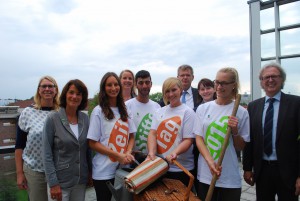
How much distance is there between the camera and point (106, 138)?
271cm

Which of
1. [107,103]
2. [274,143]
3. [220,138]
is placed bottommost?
[274,143]

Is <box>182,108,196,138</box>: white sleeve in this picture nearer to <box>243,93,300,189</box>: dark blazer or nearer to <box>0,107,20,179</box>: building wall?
<box>243,93,300,189</box>: dark blazer

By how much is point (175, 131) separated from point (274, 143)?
3.46 feet

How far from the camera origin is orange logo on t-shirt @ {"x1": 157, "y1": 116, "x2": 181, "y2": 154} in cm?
264

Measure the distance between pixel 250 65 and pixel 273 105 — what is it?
21.0ft

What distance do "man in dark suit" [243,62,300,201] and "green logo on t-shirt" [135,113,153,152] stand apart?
116 cm

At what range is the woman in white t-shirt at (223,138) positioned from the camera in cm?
243

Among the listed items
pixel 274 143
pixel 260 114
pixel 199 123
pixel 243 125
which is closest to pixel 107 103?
pixel 199 123

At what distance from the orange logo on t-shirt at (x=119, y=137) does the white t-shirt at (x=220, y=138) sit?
77cm

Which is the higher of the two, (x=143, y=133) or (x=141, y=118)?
(x=141, y=118)

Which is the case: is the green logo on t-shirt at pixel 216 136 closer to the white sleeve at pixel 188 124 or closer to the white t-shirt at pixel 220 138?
the white t-shirt at pixel 220 138

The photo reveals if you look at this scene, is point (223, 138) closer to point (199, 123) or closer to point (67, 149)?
point (199, 123)

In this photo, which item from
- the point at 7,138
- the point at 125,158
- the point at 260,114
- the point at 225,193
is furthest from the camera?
the point at 7,138

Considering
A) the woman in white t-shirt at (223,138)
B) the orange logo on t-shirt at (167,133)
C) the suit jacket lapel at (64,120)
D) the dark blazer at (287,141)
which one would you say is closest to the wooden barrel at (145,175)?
the orange logo on t-shirt at (167,133)
